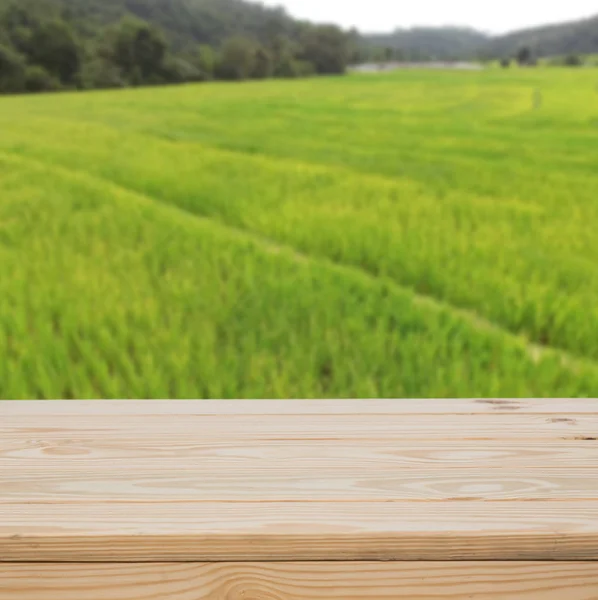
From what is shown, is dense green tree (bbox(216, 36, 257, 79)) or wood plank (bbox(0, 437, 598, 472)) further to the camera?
dense green tree (bbox(216, 36, 257, 79))

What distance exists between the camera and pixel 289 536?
0.41 meters

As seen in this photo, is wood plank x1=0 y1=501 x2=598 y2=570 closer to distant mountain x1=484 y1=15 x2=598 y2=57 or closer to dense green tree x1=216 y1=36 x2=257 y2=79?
dense green tree x1=216 y1=36 x2=257 y2=79

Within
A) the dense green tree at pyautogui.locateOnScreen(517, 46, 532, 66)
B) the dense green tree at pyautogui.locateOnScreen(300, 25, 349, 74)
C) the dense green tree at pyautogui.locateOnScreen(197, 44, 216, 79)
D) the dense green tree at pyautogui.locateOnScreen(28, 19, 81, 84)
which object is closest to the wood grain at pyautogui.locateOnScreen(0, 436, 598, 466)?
the dense green tree at pyautogui.locateOnScreen(28, 19, 81, 84)

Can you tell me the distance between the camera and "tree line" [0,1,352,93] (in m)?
3.14

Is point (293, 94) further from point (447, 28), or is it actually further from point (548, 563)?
point (548, 563)

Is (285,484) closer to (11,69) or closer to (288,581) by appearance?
(288,581)

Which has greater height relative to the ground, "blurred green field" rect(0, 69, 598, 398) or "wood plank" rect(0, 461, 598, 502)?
"wood plank" rect(0, 461, 598, 502)

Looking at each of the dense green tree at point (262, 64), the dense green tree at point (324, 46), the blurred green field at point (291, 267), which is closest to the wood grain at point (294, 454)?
the blurred green field at point (291, 267)

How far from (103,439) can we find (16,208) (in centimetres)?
180

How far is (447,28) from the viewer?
5328mm

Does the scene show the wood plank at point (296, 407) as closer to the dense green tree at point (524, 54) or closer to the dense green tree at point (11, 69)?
the dense green tree at point (11, 69)

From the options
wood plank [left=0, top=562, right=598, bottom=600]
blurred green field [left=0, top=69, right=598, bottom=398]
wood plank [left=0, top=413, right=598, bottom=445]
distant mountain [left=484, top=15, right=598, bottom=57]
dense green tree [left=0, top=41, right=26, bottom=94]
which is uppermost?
distant mountain [left=484, top=15, right=598, bottom=57]

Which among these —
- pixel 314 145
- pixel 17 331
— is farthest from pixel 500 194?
pixel 17 331

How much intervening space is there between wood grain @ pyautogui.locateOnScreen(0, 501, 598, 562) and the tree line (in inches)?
122
